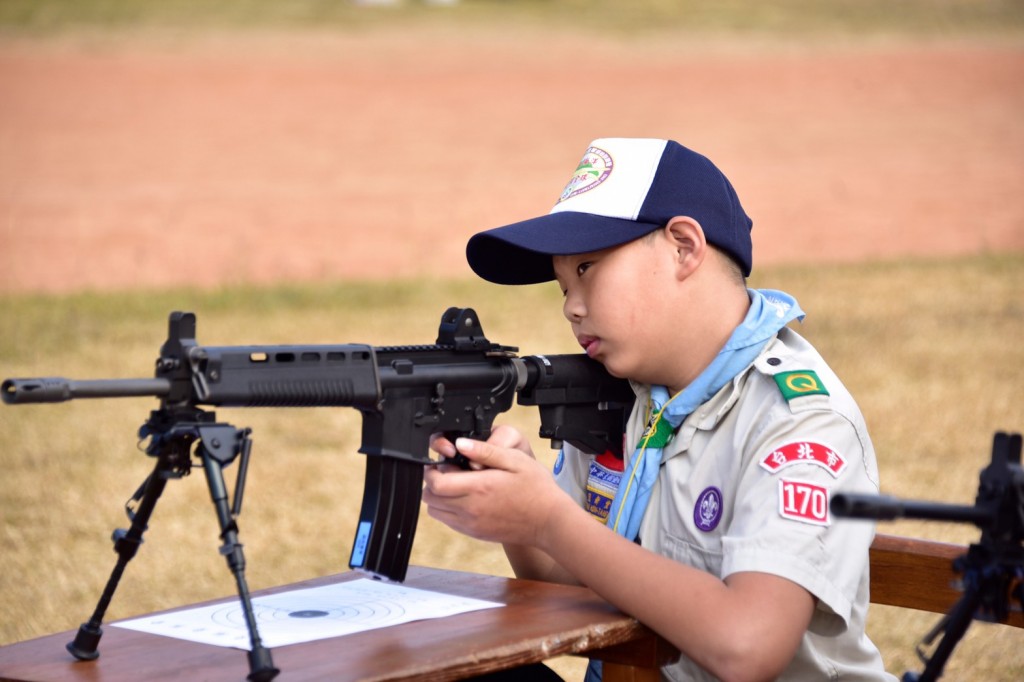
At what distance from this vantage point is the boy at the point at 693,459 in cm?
250

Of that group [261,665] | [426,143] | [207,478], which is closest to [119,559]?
[207,478]

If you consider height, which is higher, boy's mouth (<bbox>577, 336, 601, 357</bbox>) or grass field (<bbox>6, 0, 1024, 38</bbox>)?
grass field (<bbox>6, 0, 1024, 38</bbox>)

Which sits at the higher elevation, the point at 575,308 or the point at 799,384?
the point at 575,308

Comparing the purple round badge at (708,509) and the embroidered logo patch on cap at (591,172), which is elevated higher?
the embroidered logo patch on cap at (591,172)

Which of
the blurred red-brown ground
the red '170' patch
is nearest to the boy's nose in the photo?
the red '170' patch

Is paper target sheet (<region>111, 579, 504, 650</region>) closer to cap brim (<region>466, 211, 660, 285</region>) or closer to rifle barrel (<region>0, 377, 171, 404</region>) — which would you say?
rifle barrel (<region>0, 377, 171, 404</region>)

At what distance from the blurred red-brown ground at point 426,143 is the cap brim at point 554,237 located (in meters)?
11.4

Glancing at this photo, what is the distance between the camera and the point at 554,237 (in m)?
2.82

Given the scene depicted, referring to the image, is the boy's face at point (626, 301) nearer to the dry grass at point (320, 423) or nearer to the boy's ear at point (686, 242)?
the boy's ear at point (686, 242)

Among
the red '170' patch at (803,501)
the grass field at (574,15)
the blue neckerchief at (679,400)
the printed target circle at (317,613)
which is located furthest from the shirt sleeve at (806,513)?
the grass field at (574,15)

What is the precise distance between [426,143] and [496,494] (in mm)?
21328

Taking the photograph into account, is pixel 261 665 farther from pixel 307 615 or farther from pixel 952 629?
pixel 952 629

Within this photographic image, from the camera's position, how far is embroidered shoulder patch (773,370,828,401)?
2686 mm

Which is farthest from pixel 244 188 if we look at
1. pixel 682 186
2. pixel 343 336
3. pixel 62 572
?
pixel 682 186
